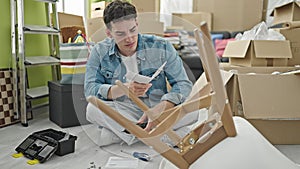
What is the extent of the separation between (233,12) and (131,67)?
9.40 feet

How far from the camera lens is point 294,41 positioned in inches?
67.0

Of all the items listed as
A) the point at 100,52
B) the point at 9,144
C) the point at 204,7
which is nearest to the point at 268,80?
the point at 100,52

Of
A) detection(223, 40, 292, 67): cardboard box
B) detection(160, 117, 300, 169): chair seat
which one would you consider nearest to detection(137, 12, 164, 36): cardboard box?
detection(160, 117, 300, 169): chair seat

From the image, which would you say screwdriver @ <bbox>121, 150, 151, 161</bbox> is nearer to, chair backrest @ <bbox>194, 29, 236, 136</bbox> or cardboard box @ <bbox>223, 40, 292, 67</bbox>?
chair backrest @ <bbox>194, 29, 236, 136</bbox>

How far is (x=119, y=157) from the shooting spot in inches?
46.8

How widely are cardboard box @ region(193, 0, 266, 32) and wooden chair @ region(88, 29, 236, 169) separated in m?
2.79

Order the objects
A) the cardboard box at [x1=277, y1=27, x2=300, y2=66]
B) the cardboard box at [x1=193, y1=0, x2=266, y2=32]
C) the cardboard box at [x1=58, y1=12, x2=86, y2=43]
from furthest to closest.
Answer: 1. the cardboard box at [x1=193, y1=0, x2=266, y2=32]
2. the cardboard box at [x1=58, y1=12, x2=86, y2=43]
3. the cardboard box at [x1=277, y1=27, x2=300, y2=66]

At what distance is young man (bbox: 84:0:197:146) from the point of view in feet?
2.66

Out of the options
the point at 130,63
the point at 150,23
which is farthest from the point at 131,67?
the point at 150,23

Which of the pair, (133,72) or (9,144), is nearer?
(133,72)

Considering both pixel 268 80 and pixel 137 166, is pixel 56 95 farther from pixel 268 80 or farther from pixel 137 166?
pixel 268 80

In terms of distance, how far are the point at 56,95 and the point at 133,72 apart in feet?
3.10

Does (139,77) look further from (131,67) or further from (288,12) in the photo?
(288,12)

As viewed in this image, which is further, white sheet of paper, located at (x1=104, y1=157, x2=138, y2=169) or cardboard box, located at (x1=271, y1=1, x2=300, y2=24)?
cardboard box, located at (x1=271, y1=1, x2=300, y2=24)
